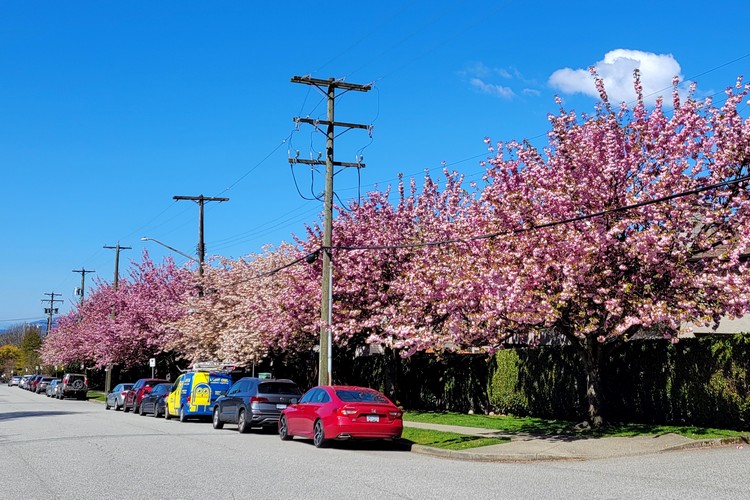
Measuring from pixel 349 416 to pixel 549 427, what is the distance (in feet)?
19.7

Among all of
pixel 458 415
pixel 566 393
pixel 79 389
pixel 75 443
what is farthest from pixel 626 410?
pixel 79 389

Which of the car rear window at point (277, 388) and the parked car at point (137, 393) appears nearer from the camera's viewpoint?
the car rear window at point (277, 388)

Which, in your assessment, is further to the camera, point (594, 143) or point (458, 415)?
point (458, 415)

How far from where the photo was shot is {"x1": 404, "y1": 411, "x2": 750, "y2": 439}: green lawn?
17219 millimetres

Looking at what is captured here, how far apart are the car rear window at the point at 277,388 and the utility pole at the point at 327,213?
0.95 meters

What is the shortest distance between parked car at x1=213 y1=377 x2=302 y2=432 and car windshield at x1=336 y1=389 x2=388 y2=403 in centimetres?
441

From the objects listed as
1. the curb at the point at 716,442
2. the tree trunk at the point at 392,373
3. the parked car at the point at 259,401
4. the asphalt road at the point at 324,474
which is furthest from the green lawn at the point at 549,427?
the parked car at the point at 259,401

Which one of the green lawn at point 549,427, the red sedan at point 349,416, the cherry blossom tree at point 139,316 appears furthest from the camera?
the cherry blossom tree at point 139,316

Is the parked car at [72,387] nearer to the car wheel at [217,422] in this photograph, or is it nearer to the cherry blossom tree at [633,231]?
the car wheel at [217,422]

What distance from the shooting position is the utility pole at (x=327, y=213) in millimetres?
24094

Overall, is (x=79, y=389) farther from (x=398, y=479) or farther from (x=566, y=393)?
(x=398, y=479)

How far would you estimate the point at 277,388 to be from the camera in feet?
75.0

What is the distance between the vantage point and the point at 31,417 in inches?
1190

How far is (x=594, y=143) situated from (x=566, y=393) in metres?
8.08
